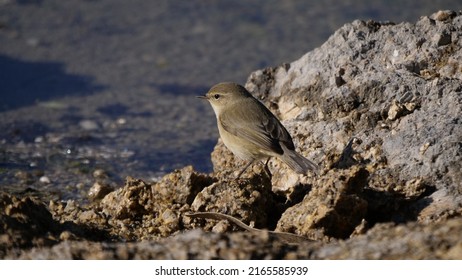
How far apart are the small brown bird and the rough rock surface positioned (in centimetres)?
14

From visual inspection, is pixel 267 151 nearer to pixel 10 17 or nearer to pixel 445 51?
pixel 445 51

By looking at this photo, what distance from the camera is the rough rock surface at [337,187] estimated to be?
422cm

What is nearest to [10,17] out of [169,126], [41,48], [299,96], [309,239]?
[41,48]

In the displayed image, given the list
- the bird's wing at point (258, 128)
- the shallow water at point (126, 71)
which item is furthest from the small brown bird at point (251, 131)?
the shallow water at point (126, 71)

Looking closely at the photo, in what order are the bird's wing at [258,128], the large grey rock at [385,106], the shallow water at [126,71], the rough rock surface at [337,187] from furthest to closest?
the shallow water at [126,71] → the bird's wing at [258,128] → the large grey rock at [385,106] → the rough rock surface at [337,187]

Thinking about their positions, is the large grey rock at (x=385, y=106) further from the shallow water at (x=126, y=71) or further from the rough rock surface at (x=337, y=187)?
the shallow water at (x=126, y=71)

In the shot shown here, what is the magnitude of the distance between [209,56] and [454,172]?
22.2 ft

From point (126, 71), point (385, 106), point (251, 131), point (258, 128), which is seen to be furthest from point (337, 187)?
point (126, 71)

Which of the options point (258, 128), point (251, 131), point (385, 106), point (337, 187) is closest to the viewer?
point (337, 187)

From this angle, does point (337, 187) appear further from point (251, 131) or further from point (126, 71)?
point (126, 71)

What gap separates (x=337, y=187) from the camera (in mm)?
5027

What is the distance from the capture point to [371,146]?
5648 millimetres

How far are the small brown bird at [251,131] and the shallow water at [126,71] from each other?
1.55 m

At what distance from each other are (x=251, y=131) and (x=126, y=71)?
15.2 ft
